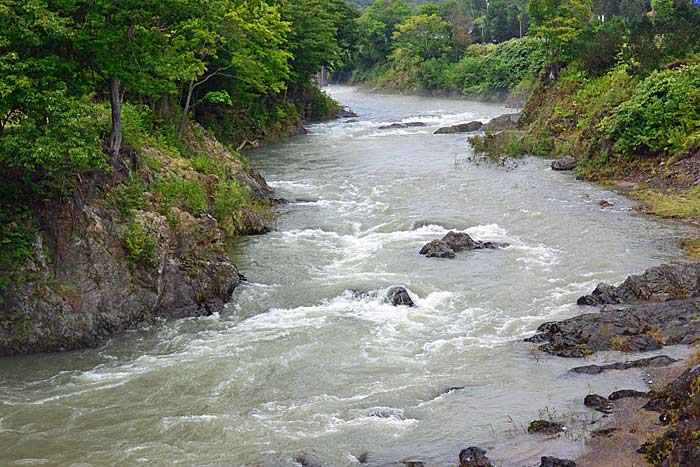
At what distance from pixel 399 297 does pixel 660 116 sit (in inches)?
671

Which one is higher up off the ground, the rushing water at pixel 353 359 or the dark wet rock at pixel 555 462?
the dark wet rock at pixel 555 462

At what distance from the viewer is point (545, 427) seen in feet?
35.9

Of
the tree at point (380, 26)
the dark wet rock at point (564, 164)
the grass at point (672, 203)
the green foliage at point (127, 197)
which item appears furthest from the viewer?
the tree at point (380, 26)

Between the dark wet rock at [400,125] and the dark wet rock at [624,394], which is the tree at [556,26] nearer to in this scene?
the dark wet rock at [400,125]

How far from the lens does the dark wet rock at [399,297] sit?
1689 centimetres

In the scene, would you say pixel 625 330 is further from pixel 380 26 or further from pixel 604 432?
pixel 380 26

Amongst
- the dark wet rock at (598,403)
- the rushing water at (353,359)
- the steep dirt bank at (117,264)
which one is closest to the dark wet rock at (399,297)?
the rushing water at (353,359)

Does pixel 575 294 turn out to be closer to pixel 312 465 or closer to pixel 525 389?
pixel 525 389

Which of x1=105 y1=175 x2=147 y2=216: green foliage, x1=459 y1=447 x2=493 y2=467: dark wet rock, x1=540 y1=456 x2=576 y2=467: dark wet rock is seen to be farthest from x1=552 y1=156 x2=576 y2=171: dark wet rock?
x1=540 y1=456 x2=576 y2=467: dark wet rock

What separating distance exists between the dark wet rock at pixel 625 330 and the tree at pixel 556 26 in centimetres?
2944

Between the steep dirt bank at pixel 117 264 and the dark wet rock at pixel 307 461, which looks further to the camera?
the steep dirt bank at pixel 117 264

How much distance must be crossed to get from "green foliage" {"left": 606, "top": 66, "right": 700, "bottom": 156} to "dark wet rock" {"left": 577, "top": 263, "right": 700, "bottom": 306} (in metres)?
12.8

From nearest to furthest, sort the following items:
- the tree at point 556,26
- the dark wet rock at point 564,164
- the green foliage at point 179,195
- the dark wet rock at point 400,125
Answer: the green foliage at point 179,195
the dark wet rock at point 564,164
the tree at point 556,26
the dark wet rock at point 400,125

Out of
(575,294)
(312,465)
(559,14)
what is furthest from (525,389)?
(559,14)
